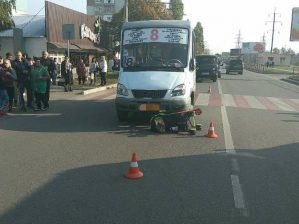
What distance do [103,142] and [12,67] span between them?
18.4ft

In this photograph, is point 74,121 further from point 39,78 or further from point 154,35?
point 154,35

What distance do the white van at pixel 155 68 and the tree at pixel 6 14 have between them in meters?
20.4

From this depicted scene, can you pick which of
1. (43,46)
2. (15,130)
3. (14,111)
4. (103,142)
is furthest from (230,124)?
(43,46)

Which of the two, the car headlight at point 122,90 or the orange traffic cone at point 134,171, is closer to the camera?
the orange traffic cone at point 134,171

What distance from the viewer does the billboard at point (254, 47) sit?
104 meters

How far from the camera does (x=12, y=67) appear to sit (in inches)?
426

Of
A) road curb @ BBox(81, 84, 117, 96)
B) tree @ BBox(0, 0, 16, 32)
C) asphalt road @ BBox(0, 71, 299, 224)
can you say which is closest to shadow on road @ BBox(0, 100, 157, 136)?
asphalt road @ BBox(0, 71, 299, 224)

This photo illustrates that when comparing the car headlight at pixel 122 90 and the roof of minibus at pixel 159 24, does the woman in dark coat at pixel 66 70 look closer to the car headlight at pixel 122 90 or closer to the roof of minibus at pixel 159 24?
the roof of minibus at pixel 159 24

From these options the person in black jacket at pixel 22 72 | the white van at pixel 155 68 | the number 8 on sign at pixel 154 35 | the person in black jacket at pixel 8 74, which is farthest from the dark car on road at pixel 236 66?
the person in black jacket at pixel 8 74

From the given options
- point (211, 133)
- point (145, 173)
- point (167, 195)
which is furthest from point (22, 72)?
point (167, 195)

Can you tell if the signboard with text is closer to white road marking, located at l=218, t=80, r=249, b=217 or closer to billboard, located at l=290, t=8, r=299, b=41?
white road marking, located at l=218, t=80, r=249, b=217

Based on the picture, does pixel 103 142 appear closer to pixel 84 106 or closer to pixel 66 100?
pixel 84 106

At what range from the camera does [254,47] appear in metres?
105

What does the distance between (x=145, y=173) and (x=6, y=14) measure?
2605 centimetres
